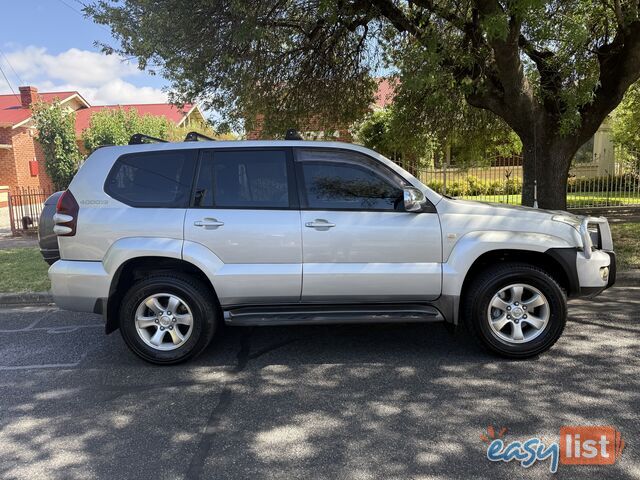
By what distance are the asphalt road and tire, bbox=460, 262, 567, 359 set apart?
Result: 0.18 meters

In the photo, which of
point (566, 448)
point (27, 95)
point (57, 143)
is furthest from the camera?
point (27, 95)

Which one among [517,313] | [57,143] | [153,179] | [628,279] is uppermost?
[57,143]

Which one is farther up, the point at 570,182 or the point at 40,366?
the point at 570,182

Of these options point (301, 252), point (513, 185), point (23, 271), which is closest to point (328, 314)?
point (301, 252)

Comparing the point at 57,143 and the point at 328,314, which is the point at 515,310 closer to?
the point at 328,314

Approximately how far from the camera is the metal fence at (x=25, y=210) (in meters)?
13.0

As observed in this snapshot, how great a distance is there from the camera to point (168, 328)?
4.52 m

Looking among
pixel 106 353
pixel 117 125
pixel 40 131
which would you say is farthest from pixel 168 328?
pixel 117 125

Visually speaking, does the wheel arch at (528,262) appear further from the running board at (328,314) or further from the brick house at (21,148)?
the brick house at (21,148)

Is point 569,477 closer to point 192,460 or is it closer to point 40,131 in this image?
point 192,460

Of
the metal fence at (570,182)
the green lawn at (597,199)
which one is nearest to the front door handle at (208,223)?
the metal fence at (570,182)

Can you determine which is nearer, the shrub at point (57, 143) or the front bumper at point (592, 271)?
the front bumper at point (592, 271)

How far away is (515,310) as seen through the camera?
4469 mm

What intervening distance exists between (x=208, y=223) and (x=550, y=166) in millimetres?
6378
